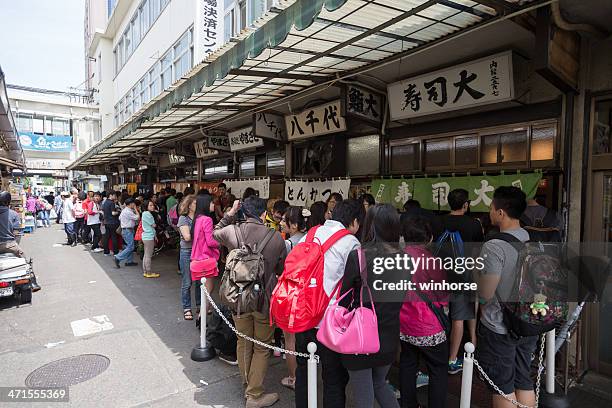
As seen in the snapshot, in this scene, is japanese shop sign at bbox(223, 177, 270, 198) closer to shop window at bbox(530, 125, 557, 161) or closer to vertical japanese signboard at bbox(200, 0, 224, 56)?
vertical japanese signboard at bbox(200, 0, 224, 56)

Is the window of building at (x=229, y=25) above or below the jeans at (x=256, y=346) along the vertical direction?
above

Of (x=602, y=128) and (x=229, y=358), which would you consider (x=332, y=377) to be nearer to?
(x=229, y=358)

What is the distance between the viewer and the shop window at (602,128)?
188 inches

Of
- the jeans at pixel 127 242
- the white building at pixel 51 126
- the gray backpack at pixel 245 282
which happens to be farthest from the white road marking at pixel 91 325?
the white building at pixel 51 126

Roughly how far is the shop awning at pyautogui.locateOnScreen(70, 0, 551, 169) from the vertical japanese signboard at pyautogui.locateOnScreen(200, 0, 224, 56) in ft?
24.4

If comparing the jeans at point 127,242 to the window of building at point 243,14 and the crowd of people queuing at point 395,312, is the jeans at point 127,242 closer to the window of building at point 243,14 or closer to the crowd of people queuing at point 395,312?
the crowd of people queuing at point 395,312

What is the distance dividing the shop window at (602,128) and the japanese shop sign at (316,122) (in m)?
4.08

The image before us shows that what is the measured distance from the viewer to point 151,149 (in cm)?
1540

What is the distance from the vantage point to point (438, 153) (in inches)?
264

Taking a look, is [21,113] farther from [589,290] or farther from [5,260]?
[589,290]

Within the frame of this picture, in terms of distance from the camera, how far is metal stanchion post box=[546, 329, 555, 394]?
147 inches

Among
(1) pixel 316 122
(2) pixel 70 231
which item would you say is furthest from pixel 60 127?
(1) pixel 316 122

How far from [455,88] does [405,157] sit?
6.23ft

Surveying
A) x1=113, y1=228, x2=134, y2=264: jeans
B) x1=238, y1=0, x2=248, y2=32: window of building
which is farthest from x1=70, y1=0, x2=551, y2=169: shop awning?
x1=238, y1=0, x2=248, y2=32: window of building
